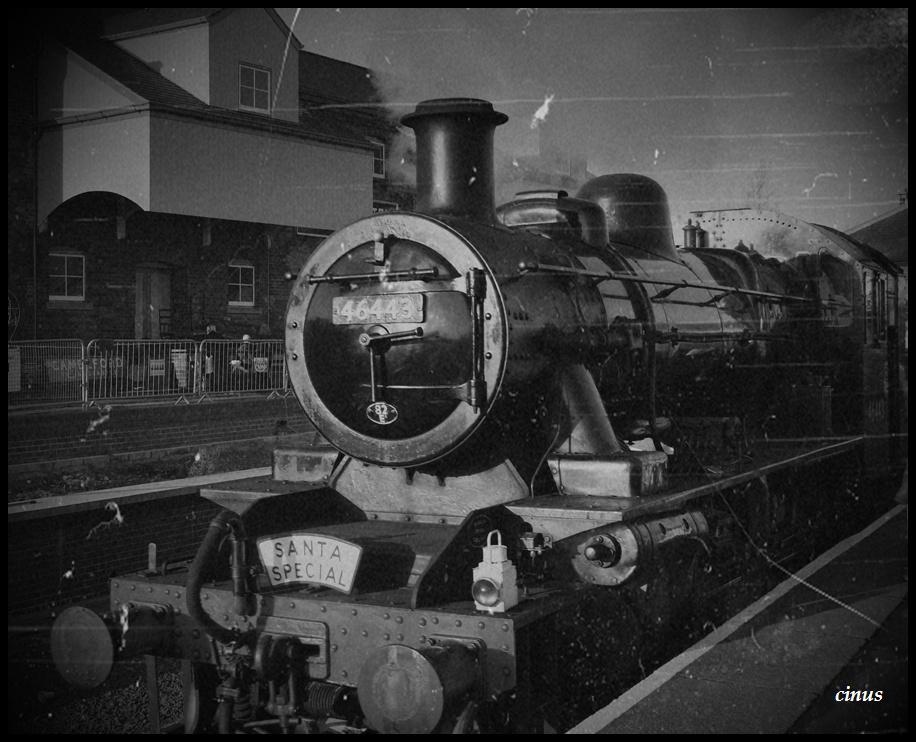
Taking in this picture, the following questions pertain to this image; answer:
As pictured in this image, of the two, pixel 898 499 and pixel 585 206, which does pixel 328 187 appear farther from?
pixel 585 206

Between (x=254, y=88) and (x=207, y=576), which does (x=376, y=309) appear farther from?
(x=254, y=88)

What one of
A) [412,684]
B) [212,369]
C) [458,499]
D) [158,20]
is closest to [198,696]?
[412,684]

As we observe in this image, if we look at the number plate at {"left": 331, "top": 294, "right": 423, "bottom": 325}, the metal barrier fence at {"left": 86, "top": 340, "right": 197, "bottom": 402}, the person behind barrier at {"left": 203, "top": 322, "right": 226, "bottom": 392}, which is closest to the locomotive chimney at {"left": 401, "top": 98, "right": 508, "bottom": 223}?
the number plate at {"left": 331, "top": 294, "right": 423, "bottom": 325}

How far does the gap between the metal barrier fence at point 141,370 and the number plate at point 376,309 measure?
597 centimetres

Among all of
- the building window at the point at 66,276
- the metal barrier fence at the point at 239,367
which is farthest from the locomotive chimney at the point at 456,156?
the building window at the point at 66,276

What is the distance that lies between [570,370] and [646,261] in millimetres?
1695

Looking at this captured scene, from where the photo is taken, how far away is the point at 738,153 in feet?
21.1

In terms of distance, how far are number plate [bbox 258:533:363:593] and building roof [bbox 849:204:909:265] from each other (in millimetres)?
8332

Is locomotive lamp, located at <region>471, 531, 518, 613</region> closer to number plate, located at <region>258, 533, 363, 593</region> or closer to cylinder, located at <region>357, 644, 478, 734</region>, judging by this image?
cylinder, located at <region>357, 644, 478, 734</region>

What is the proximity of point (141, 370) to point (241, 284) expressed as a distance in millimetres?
3336

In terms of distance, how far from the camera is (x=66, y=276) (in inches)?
558

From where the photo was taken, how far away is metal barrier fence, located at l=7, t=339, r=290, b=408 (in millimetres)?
11586

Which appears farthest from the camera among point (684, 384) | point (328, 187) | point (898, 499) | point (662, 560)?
point (328, 187)

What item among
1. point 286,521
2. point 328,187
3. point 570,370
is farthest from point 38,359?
point 570,370
